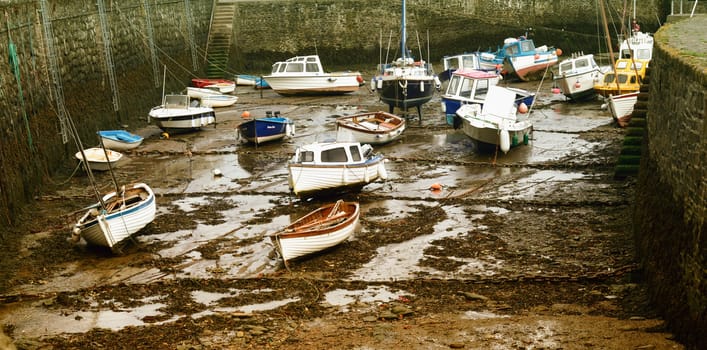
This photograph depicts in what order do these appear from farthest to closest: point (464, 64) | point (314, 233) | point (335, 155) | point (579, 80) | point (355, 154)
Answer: point (464, 64) < point (579, 80) < point (355, 154) < point (335, 155) < point (314, 233)

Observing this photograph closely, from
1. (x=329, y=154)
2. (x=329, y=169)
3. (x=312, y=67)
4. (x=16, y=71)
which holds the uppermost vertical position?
(x=16, y=71)

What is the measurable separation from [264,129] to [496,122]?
6.10 m

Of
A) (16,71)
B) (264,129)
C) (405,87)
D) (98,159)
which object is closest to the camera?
(16,71)

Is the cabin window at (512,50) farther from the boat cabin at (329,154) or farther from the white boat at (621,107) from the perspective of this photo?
the boat cabin at (329,154)

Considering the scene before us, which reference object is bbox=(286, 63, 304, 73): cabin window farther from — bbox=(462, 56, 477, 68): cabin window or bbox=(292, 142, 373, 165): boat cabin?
bbox=(292, 142, 373, 165): boat cabin

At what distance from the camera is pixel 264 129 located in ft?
77.7

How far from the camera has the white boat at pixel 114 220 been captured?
1491cm

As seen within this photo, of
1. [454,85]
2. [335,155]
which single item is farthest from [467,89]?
[335,155]

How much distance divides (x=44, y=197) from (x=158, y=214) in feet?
8.99

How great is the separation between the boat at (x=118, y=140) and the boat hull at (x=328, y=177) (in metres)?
6.88

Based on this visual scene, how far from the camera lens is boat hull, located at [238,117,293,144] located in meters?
23.5

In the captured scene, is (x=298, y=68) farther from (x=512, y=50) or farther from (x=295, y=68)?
(x=512, y=50)

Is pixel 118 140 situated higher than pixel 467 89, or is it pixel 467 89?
pixel 467 89

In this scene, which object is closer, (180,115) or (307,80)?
(180,115)
